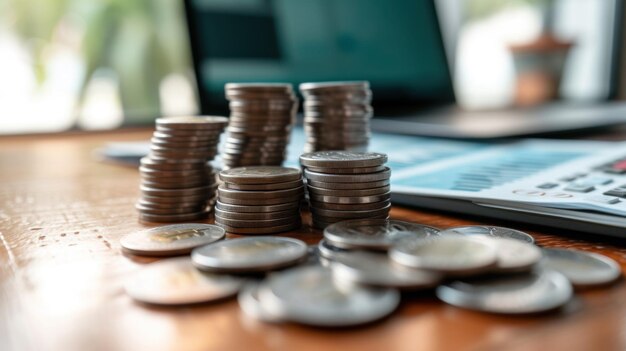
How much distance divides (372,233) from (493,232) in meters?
0.12

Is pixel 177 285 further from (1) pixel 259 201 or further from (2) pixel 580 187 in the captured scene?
(2) pixel 580 187

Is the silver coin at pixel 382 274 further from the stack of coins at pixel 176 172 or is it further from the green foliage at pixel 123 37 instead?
the green foliage at pixel 123 37

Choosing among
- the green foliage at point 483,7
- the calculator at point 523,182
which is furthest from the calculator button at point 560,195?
the green foliage at point 483,7

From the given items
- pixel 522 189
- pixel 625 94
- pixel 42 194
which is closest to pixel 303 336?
pixel 522 189

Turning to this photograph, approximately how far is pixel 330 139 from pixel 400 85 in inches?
32.9

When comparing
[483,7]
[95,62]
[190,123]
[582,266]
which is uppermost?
[483,7]

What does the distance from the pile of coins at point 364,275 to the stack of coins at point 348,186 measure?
7 cm

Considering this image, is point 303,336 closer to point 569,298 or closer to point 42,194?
point 569,298

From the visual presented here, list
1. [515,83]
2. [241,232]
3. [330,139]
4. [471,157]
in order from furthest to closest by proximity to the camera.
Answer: [515,83] → [471,157] → [330,139] → [241,232]

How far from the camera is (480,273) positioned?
1.26 ft

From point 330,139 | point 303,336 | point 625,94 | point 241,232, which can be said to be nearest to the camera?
point 303,336

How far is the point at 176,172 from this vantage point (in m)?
0.62

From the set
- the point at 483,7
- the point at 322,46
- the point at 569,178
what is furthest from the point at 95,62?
the point at 483,7

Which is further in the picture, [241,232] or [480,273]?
[241,232]
